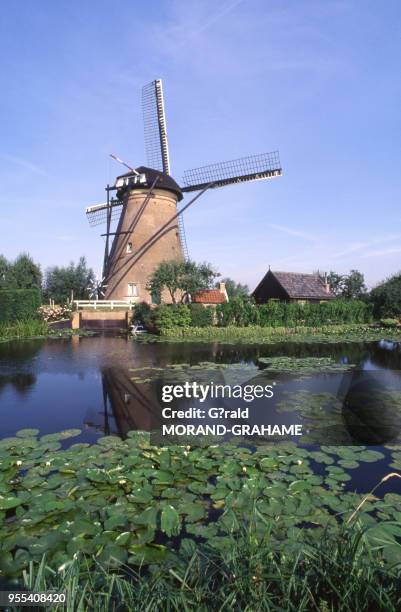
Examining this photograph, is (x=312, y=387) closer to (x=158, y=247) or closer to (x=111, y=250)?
Answer: (x=158, y=247)

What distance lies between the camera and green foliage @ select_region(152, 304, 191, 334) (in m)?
20.0

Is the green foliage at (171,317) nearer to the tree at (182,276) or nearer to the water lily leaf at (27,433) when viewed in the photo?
the tree at (182,276)

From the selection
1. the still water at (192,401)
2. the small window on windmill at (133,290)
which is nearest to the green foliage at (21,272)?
the small window on windmill at (133,290)

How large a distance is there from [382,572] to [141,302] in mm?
22151

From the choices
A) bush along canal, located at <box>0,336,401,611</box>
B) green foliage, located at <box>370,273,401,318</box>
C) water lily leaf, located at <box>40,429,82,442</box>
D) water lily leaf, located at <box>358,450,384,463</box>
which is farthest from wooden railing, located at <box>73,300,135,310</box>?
water lily leaf, located at <box>358,450,384,463</box>

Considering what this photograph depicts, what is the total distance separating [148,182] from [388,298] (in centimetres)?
1749

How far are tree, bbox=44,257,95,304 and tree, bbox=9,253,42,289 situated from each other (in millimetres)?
1883

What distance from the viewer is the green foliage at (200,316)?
2102 centimetres

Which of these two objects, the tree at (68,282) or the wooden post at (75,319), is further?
the tree at (68,282)

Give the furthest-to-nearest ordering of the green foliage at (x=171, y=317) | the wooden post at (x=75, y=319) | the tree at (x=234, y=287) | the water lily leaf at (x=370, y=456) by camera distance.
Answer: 1. the tree at (x=234, y=287)
2. the wooden post at (x=75, y=319)
3. the green foliage at (x=171, y=317)
4. the water lily leaf at (x=370, y=456)

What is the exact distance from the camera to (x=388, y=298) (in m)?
24.4

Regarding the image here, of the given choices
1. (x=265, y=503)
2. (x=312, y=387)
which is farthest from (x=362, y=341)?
(x=265, y=503)

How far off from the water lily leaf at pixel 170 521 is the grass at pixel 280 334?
14381 mm

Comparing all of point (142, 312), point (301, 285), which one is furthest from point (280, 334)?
point (301, 285)
